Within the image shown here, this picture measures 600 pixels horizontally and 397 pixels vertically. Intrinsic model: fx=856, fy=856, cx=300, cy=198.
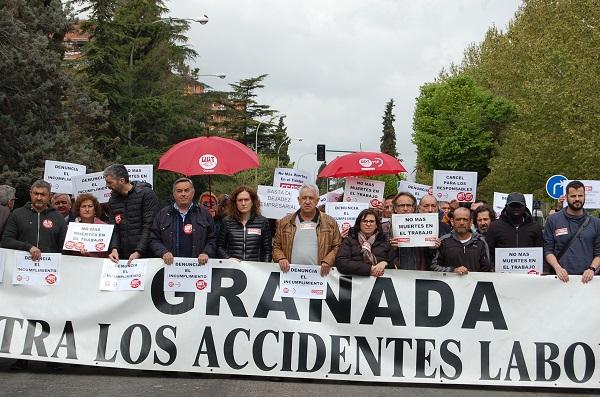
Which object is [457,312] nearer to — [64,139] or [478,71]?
[64,139]

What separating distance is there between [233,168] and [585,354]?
412 cm

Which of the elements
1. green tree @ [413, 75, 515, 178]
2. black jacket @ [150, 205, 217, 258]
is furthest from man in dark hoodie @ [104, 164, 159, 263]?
green tree @ [413, 75, 515, 178]

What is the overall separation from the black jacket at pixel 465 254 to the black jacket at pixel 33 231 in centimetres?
380

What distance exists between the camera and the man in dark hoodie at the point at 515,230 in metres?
8.47

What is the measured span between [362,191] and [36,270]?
15.7ft

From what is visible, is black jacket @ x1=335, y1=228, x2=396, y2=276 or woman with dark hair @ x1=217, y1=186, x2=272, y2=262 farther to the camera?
woman with dark hair @ x1=217, y1=186, x2=272, y2=262

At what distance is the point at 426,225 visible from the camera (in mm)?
7930

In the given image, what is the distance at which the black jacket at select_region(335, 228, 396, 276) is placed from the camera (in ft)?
26.0

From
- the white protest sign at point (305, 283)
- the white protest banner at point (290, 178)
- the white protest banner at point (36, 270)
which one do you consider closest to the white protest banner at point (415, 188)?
the white protest banner at point (290, 178)

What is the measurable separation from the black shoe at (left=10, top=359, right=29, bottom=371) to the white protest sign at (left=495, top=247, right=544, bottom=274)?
474 centimetres

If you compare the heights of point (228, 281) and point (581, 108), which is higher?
point (581, 108)

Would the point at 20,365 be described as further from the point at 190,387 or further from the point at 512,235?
the point at 512,235

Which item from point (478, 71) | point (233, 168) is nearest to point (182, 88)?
point (478, 71)

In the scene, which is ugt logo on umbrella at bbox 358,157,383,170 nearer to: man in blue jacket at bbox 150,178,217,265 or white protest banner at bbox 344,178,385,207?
white protest banner at bbox 344,178,385,207
